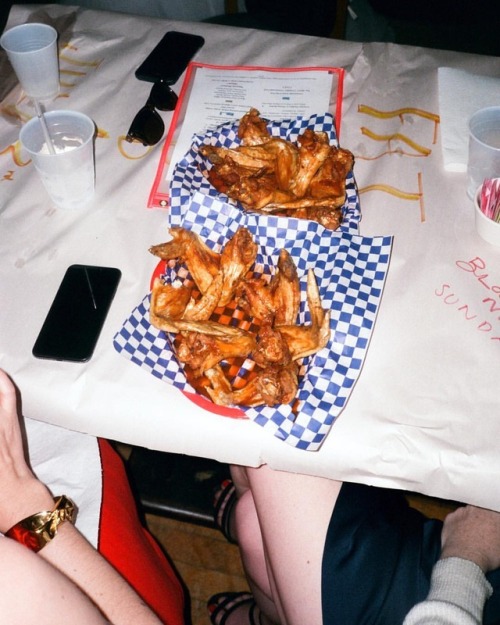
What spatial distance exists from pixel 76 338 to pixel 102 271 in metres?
0.17

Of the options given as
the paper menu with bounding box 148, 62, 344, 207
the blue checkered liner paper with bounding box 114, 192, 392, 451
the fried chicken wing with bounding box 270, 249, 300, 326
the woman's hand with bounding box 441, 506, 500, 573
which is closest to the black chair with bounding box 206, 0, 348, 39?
the paper menu with bounding box 148, 62, 344, 207

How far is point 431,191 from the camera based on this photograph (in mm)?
1253

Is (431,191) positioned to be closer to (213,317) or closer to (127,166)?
(213,317)

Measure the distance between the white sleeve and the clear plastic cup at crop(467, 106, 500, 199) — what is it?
0.77m

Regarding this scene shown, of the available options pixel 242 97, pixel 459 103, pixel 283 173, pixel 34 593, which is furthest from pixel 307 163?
pixel 34 593

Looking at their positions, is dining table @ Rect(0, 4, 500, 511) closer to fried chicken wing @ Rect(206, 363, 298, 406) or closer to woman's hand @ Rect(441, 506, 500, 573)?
fried chicken wing @ Rect(206, 363, 298, 406)

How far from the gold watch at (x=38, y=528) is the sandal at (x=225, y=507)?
636 mm

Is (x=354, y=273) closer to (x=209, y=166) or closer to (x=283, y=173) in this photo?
(x=283, y=173)

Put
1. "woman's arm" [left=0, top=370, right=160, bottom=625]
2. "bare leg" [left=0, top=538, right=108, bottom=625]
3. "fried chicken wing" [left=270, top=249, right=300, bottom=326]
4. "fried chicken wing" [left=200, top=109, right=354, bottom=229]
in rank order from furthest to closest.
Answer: "fried chicken wing" [left=200, top=109, right=354, bottom=229] < "fried chicken wing" [left=270, top=249, right=300, bottom=326] < "woman's arm" [left=0, top=370, right=160, bottom=625] < "bare leg" [left=0, top=538, right=108, bottom=625]

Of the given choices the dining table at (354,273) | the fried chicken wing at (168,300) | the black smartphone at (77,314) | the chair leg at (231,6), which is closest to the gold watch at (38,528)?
the dining table at (354,273)

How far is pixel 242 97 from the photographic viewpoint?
146 cm

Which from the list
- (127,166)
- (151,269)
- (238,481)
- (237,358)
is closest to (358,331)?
(237,358)

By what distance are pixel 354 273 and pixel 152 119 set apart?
711mm

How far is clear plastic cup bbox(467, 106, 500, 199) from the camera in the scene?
1.17 m
